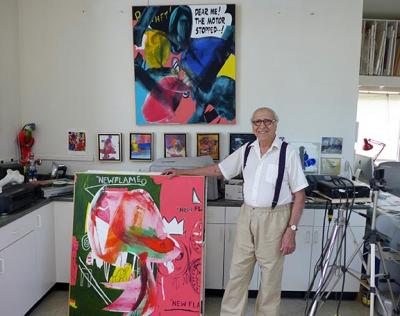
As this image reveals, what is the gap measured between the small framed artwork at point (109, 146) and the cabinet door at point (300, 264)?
1821mm

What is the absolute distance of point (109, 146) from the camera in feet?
10.7

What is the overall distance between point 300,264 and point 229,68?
6.05 feet

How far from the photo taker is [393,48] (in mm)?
3533

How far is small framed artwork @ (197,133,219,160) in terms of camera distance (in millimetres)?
3160

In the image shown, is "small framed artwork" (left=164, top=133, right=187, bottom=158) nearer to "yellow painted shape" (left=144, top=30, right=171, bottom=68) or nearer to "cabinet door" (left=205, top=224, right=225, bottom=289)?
"yellow painted shape" (left=144, top=30, right=171, bottom=68)

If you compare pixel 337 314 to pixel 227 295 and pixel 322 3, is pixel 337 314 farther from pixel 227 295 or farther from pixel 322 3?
pixel 322 3

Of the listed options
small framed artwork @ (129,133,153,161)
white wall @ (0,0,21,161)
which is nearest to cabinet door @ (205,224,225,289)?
small framed artwork @ (129,133,153,161)

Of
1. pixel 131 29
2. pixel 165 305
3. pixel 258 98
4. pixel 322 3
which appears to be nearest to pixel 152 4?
pixel 131 29

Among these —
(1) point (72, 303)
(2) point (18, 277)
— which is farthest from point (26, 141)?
(1) point (72, 303)

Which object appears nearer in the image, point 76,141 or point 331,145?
point 331,145

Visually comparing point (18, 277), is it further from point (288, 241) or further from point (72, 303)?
point (288, 241)

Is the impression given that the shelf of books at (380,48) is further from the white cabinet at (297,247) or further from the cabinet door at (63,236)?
the cabinet door at (63,236)

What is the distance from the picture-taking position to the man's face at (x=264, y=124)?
7.06 ft

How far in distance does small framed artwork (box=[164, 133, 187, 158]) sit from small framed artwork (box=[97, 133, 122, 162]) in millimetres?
462
